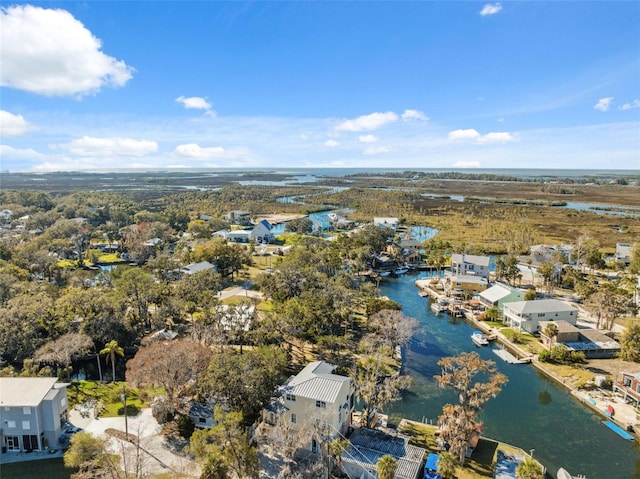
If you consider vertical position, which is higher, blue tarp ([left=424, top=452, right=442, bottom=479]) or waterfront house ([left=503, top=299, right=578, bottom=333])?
waterfront house ([left=503, top=299, right=578, bottom=333])

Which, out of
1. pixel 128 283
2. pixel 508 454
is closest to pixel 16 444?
pixel 128 283

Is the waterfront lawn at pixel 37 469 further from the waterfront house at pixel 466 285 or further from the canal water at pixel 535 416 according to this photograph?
the waterfront house at pixel 466 285

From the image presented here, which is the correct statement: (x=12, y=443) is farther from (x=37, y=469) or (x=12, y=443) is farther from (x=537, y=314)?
(x=537, y=314)

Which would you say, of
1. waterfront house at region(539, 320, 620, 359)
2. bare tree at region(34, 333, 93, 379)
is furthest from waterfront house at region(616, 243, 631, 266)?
bare tree at region(34, 333, 93, 379)

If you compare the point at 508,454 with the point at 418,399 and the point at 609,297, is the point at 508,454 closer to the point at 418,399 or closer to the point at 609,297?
the point at 418,399

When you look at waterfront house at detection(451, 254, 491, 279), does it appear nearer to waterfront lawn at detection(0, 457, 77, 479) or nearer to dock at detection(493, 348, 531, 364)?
dock at detection(493, 348, 531, 364)

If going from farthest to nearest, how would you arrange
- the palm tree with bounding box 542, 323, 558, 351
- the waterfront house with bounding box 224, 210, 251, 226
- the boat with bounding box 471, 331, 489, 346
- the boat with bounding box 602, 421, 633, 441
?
the waterfront house with bounding box 224, 210, 251, 226 → the boat with bounding box 471, 331, 489, 346 → the palm tree with bounding box 542, 323, 558, 351 → the boat with bounding box 602, 421, 633, 441
